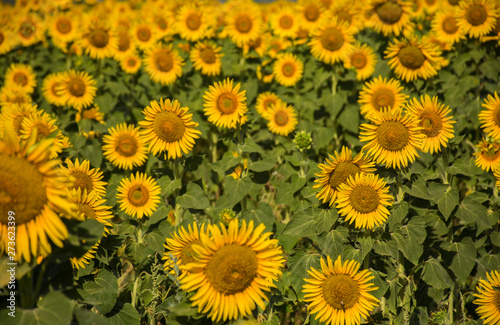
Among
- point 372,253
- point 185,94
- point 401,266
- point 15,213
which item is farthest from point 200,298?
point 185,94

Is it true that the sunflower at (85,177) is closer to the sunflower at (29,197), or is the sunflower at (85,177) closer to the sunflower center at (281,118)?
the sunflower at (29,197)

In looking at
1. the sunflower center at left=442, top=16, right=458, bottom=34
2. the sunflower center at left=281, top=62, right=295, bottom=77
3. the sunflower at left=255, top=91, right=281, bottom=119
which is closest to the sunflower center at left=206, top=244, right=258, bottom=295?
the sunflower at left=255, top=91, right=281, bottom=119

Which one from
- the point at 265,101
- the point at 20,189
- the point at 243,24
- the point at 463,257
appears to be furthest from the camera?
the point at 243,24

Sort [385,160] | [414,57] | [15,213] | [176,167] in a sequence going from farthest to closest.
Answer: [414,57]
[176,167]
[385,160]
[15,213]

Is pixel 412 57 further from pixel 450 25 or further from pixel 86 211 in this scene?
pixel 86 211

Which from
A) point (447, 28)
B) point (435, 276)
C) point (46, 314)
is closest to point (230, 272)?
point (46, 314)

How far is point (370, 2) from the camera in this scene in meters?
5.86

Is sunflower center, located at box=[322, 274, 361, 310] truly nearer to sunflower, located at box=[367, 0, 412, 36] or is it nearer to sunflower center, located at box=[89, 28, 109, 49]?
sunflower, located at box=[367, 0, 412, 36]

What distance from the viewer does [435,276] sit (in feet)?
11.2

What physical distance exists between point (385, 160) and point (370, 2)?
355cm

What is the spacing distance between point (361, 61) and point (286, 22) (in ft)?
6.09

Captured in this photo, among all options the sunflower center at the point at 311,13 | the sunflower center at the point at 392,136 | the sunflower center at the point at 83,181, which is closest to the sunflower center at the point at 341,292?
the sunflower center at the point at 392,136

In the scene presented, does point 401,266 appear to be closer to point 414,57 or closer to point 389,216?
point 389,216

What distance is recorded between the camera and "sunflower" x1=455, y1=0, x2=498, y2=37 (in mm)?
5320
